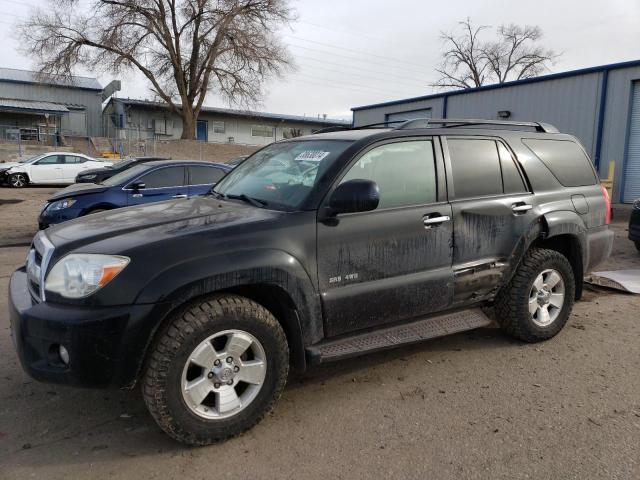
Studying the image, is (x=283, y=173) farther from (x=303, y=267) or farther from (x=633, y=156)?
(x=633, y=156)

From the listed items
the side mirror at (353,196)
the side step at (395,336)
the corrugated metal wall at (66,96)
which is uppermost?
the corrugated metal wall at (66,96)

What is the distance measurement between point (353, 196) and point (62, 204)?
6.57m

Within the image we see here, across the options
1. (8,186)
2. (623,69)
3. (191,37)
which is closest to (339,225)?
(623,69)

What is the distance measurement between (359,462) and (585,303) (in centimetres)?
401

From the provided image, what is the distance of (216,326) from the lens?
2789 millimetres

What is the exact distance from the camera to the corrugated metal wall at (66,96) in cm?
4441

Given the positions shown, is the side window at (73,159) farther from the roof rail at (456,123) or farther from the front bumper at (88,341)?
the front bumper at (88,341)

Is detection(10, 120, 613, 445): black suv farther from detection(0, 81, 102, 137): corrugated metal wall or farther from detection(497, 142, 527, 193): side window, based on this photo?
detection(0, 81, 102, 137): corrugated metal wall

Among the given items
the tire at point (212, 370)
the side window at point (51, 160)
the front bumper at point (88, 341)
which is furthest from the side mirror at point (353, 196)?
the side window at point (51, 160)

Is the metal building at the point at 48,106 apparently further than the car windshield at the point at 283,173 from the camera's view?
Yes

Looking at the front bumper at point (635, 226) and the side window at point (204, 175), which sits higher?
the side window at point (204, 175)

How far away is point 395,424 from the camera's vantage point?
3102mm

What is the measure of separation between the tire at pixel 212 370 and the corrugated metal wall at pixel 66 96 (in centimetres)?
4740

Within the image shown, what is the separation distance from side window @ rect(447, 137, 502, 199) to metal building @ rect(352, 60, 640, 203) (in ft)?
47.9
